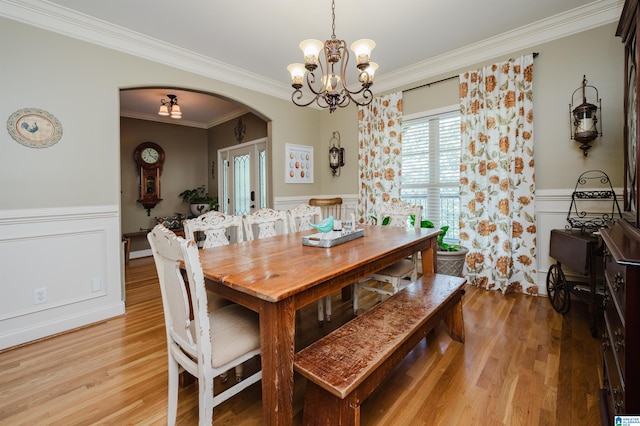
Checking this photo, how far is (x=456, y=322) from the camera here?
2061 millimetres

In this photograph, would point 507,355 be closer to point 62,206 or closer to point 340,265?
point 340,265

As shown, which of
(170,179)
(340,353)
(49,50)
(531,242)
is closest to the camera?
(340,353)

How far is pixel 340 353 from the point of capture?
3.96 feet

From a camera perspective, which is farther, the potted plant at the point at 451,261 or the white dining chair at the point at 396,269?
the potted plant at the point at 451,261

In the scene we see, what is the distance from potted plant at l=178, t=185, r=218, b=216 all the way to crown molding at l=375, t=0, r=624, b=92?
13.7 feet

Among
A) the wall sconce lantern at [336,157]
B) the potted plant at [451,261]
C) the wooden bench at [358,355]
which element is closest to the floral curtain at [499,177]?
the potted plant at [451,261]

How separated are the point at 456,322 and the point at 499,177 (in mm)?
1855

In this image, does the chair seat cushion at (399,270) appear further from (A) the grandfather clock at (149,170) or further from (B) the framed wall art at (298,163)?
(A) the grandfather clock at (149,170)

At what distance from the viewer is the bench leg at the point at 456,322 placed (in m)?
2.04

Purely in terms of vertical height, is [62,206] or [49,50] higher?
[49,50]

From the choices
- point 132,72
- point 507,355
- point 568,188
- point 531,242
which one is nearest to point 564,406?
point 507,355

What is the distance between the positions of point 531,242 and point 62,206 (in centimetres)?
464

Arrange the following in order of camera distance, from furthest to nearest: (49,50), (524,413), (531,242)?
1. (531,242)
2. (49,50)
3. (524,413)

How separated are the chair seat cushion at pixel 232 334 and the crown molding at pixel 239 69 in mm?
2943
